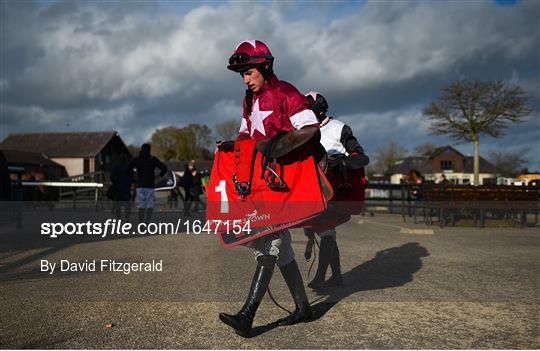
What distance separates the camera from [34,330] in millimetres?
3480

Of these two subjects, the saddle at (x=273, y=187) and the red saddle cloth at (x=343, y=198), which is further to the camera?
the red saddle cloth at (x=343, y=198)

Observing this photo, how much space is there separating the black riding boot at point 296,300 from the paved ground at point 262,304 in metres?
0.08

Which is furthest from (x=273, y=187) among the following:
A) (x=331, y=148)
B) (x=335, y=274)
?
(x=335, y=274)

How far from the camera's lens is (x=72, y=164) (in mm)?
69375

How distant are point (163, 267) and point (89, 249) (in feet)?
7.18

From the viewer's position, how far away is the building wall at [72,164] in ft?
225

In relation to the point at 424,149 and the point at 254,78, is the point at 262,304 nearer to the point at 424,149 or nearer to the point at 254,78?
the point at 254,78

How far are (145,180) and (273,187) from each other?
380 inches

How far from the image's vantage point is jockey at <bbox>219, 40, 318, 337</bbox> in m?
3.57

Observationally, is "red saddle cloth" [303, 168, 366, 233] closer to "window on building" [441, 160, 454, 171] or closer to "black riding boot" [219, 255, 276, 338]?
"black riding boot" [219, 255, 276, 338]

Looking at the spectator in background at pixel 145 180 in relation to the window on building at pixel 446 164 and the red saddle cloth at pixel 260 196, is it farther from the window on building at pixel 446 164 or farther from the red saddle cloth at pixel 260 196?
the window on building at pixel 446 164

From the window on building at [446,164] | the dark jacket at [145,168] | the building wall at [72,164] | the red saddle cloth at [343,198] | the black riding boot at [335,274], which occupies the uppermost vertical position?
the window on building at [446,164]

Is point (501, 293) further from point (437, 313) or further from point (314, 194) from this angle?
point (314, 194)

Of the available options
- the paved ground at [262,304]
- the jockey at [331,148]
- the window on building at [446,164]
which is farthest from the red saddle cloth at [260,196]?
the window on building at [446,164]
